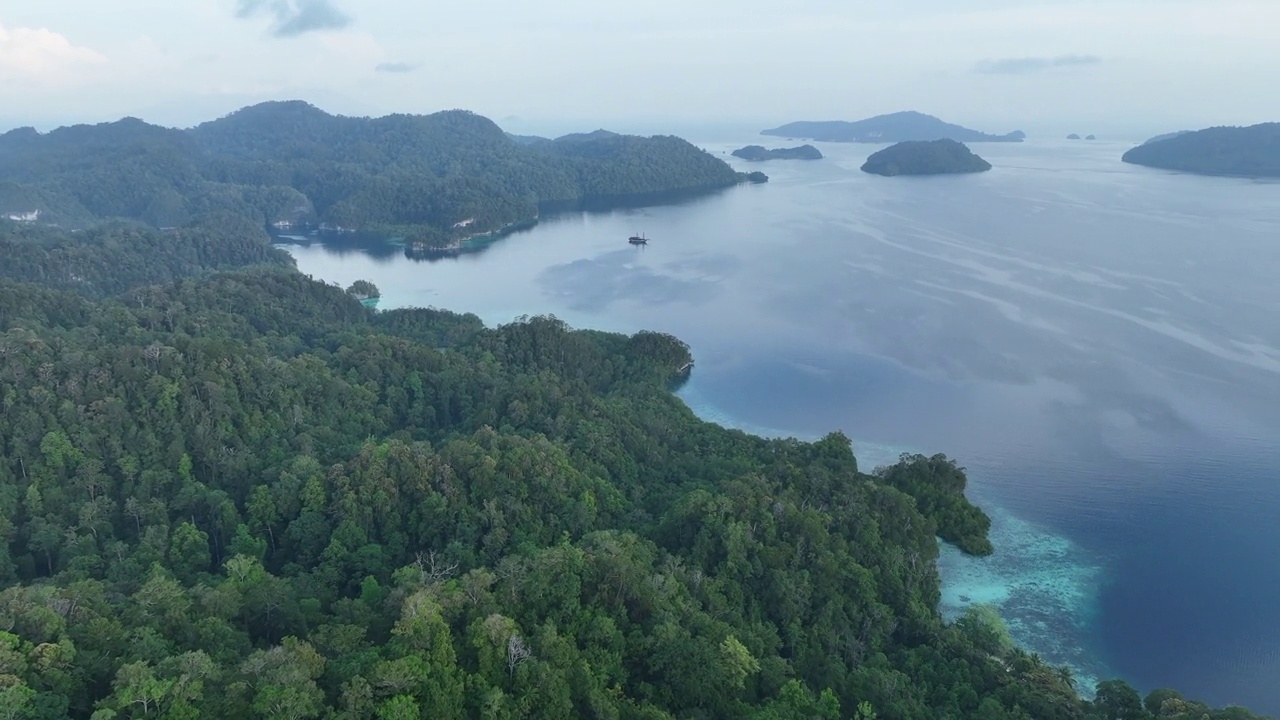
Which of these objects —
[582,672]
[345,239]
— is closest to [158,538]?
[582,672]

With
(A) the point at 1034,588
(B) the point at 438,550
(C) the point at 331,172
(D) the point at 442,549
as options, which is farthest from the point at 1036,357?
(C) the point at 331,172

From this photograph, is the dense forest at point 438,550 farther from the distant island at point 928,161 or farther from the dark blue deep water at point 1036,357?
the distant island at point 928,161

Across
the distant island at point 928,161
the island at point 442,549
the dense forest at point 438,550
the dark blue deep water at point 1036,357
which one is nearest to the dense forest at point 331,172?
the dark blue deep water at point 1036,357

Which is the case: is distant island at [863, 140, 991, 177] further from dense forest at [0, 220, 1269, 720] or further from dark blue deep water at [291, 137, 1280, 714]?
dense forest at [0, 220, 1269, 720]

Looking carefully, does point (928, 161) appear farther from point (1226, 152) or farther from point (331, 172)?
point (331, 172)

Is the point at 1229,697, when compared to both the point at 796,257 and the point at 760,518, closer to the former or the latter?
the point at 760,518

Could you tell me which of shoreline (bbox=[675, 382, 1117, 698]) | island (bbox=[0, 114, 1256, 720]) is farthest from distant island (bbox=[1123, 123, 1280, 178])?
island (bbox=[0, 114, 1256, 720])
